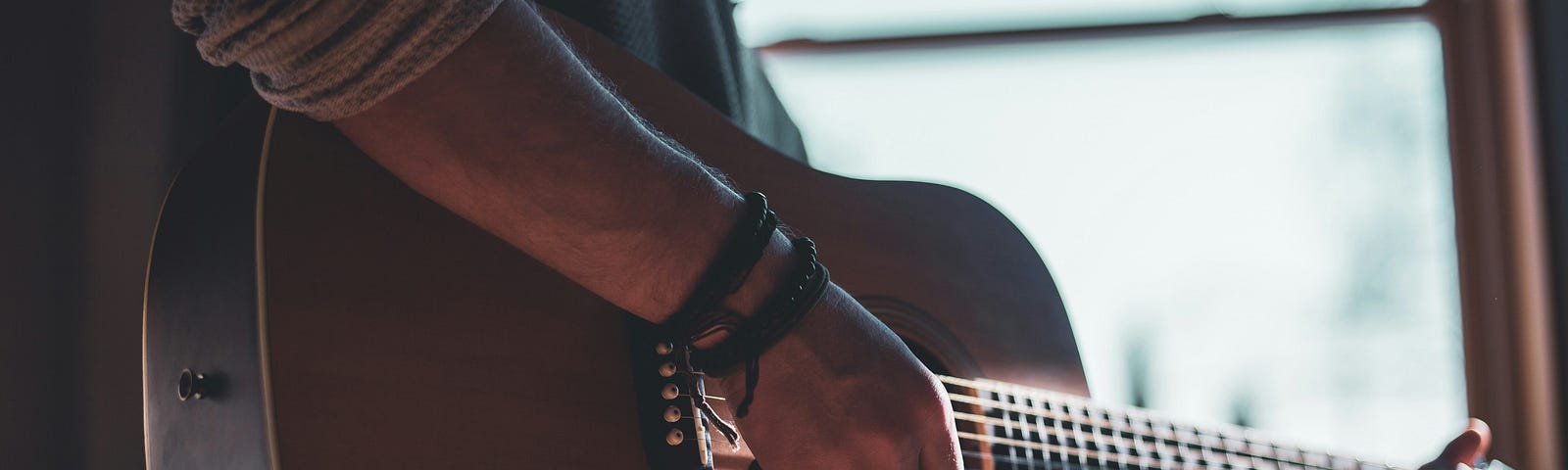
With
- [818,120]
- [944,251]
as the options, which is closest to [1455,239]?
[818,120]

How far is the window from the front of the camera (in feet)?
5.98

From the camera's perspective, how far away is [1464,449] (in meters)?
0.97

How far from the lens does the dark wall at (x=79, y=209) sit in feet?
2.40

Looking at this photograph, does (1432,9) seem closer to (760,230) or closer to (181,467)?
(760,230)

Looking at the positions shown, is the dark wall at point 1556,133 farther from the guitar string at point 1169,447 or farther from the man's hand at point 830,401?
the man's hand at point 830,401

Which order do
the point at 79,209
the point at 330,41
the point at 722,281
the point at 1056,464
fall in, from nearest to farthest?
the point at 330,41 → the point at 722,281 → the point at 79,209 → the point at 1056,464

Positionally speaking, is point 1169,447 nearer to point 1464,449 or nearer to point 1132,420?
point 1132,420

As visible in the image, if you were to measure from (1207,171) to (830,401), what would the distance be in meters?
1.61

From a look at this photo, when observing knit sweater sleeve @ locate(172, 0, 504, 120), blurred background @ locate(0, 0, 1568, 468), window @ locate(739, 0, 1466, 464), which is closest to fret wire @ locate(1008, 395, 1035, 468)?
knit sweater sleeve @ locate(172, 0, 504, 120)

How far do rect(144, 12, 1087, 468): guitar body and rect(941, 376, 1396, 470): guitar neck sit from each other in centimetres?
29

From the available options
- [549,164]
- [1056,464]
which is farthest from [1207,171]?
[549,164]

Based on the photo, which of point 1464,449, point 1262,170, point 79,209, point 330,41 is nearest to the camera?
point 330,41

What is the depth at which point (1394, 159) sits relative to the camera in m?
1.84

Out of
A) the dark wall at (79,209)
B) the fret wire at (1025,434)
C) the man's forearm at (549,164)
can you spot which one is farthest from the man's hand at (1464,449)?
the dark wall at (79,209)
